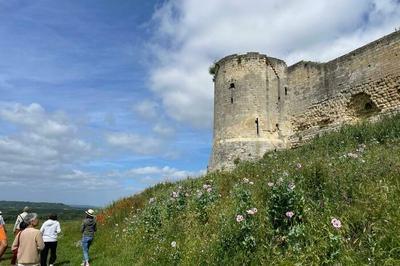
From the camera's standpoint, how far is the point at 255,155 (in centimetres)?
2266

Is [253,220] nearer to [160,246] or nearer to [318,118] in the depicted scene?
[160,246]

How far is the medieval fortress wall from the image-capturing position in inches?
806

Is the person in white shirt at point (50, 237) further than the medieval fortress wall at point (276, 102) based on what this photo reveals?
No

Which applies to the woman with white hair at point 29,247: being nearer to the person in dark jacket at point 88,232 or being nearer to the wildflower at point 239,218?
the person in dark jacket at point 88,232

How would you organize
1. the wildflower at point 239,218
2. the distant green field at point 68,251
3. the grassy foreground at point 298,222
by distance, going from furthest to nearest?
the distant green field at point 68,251 < the wildflower at point 239,218 < the grassy foreground at point 298,222

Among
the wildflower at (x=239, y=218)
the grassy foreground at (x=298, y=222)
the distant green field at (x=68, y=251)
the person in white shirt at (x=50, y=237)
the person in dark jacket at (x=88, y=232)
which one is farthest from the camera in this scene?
the distant green field at (x=68, y=251)

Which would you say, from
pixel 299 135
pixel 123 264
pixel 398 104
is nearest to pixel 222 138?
pixel 299 135

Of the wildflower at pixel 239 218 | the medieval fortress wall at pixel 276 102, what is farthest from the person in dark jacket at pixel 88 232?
the medieval fortress wall at pixel 276 102

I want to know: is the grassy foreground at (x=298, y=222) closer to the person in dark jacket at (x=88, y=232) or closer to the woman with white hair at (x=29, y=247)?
the person in dark jacket at (x=88, y=232)

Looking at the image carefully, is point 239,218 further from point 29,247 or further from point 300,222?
point 29,247

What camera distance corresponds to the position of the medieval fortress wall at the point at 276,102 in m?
20.5

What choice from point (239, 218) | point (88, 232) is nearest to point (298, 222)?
point (239, 218)

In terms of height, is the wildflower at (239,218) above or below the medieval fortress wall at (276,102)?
below

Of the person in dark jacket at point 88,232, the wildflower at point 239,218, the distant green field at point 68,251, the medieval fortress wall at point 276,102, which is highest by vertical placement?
the medieval fortress wall at point 276,102
